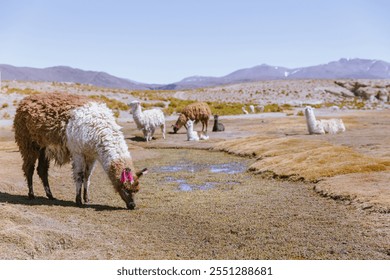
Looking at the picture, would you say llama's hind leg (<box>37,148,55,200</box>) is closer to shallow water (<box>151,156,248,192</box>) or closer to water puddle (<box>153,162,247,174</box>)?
shallow water (<box>151,156,248,192</box>)

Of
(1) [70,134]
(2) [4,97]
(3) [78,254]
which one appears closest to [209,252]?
(3) [78,254]

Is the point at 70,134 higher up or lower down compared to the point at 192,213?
higher up

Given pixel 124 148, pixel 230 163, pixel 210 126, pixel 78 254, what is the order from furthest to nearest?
pixel 210 126 < pixel 230 163 < pixel 124 148 < pixel 78 254

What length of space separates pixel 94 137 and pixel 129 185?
1185 mm

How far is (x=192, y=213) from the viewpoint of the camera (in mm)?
8891

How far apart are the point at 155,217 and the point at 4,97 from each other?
3427cm

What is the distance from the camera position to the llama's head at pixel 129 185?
8.90m

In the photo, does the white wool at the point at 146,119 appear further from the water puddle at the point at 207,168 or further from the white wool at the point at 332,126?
the white wool at the point at 332,126

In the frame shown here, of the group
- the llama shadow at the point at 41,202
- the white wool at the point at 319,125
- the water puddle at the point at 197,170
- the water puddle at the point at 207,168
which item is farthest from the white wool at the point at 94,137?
the white wool at the point at 319,125

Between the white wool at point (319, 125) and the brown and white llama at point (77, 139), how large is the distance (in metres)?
15.5

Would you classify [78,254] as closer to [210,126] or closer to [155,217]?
[155,217]

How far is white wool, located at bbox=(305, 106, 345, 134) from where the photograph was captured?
76.1 feet

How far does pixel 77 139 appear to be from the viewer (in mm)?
9273

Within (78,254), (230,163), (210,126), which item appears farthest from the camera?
(210,126)
